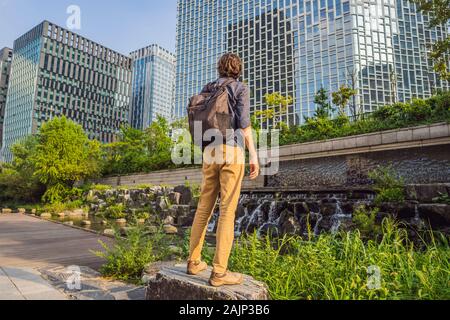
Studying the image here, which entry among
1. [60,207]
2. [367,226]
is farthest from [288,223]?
[60,207]

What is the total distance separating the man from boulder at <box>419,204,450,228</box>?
6052 millimetres

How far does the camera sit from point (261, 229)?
9438 mm

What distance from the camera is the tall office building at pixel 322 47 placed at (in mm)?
50188

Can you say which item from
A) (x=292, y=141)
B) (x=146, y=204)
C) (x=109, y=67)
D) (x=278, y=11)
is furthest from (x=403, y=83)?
(x=109, y=67)

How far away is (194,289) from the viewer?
224cm

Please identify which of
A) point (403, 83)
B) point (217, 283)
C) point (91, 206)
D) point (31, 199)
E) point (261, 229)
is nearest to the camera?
point (217, 283)

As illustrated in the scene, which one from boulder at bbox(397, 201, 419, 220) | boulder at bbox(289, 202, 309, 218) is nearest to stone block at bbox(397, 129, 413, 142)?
boulder at bbox(397, 201, 419, 220)

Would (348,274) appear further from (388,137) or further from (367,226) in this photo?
(388,137)

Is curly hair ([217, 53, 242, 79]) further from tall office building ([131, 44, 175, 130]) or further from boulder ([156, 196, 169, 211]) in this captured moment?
tall office building ([131, 44, 175, 130])

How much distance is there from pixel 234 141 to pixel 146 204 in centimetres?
1450

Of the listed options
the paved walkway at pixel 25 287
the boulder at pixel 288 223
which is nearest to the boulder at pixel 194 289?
the paved walkway at pixel 25 287

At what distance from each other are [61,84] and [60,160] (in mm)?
78549

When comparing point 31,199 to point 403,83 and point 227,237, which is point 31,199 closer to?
point 227,237

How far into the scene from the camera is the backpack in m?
2.40
